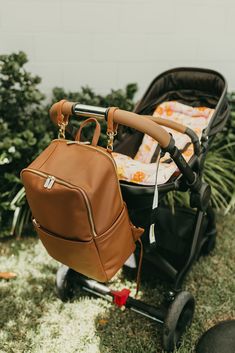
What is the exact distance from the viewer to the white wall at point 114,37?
312 centimetres

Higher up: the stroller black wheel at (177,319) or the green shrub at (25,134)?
the green shrub at (25,134)

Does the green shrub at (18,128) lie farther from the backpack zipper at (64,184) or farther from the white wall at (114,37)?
the backpack zipper at (64,184)

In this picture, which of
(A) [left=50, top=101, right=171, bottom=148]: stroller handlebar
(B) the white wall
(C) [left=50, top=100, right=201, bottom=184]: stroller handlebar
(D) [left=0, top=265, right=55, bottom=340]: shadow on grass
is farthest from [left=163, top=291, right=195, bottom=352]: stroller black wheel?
(B) the white wall

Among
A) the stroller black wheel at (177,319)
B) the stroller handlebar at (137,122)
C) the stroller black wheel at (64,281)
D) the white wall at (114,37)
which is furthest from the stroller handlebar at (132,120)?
the white wall at (114,37)

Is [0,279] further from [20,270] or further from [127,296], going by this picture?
[127,296]

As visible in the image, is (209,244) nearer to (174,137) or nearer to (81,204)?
(174,137)

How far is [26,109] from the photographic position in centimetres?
320

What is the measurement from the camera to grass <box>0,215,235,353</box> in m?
2.13

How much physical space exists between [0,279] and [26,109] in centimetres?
130

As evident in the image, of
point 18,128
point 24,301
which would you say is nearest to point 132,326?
point 24,301

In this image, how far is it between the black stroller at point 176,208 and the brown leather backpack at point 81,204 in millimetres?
163

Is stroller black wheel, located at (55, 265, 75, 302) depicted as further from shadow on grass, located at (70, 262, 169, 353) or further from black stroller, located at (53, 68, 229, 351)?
shadow on grass, located at (70, 262, 169, 353)

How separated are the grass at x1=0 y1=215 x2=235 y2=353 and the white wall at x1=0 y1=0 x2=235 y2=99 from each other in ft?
4.91

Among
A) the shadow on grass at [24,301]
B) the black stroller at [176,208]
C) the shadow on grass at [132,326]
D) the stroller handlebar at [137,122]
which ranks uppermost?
the stroller handlebar at [137,122]
